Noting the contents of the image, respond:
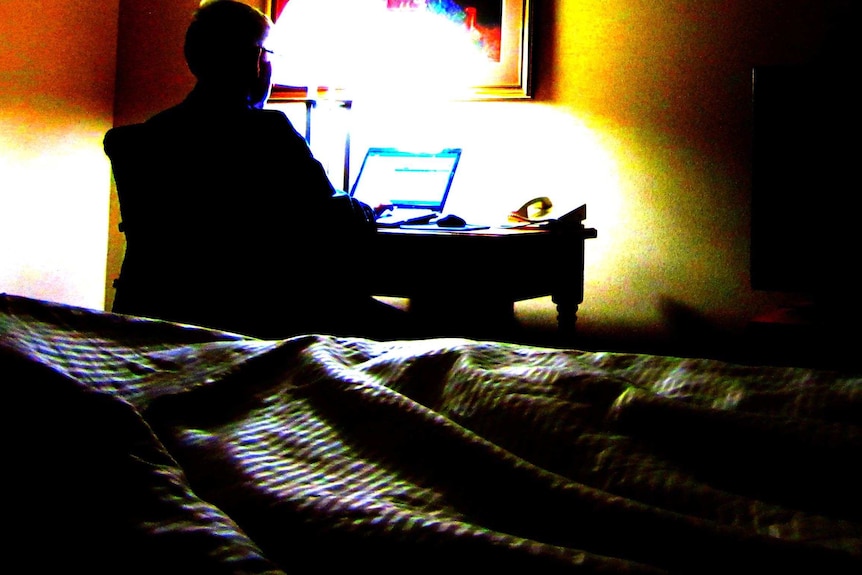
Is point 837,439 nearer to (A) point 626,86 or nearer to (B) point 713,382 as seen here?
(B) point 713,382

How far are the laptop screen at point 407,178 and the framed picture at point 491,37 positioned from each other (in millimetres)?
319

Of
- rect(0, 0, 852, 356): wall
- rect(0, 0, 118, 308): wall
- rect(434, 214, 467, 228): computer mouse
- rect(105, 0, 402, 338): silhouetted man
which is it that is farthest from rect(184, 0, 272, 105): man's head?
rect(0, 0, 118, 308): wall

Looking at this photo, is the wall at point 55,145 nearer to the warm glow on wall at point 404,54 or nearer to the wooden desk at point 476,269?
the warm glow on wall at point 404,54

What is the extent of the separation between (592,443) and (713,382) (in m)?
0.19

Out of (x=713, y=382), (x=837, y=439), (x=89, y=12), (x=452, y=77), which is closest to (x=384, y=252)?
(x=452, y=77)

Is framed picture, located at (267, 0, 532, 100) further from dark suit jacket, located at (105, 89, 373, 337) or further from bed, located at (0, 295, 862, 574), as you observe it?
bed, located at (0, 295, 862, 574)

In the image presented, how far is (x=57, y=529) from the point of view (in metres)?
0.47

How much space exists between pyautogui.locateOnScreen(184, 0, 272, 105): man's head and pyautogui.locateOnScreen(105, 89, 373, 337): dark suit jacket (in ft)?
0.44

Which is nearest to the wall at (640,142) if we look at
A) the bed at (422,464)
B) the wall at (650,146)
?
the wall at (650,146)

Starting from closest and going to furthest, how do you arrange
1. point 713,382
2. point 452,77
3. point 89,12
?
point 713,382
point 452,77
point 89,12

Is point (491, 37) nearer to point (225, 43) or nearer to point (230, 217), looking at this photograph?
point (225, 43)

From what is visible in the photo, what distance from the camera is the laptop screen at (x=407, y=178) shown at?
2.54 metres

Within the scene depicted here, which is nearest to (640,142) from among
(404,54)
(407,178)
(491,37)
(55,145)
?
(491,37)

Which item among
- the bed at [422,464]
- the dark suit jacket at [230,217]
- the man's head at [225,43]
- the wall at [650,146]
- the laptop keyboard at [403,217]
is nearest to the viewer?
the bed at [422,464]
